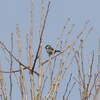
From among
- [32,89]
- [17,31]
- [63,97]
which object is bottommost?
[63,97]

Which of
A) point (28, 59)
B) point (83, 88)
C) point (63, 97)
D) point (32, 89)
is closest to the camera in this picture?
point (32, 89)

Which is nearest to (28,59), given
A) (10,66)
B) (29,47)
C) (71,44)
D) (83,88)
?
(29,47)

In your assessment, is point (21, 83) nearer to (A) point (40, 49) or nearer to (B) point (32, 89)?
(B) point (32, 89)

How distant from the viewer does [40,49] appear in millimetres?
2455

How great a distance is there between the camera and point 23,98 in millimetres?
2309

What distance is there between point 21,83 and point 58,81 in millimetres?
327

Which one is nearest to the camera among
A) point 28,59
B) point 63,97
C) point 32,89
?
point 32,89

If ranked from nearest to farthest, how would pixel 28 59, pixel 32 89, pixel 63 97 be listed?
pixel 32 89, pixel 28 59, pixel 63 97

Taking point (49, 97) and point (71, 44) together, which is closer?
point (49, 97)

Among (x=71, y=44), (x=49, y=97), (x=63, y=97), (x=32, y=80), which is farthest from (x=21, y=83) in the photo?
(x=71, y=44)

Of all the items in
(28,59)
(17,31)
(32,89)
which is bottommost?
(32,89)

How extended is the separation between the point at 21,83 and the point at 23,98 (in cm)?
14

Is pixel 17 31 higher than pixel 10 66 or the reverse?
higher

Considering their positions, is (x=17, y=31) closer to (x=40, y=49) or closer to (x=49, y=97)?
(x=40, y=49)
